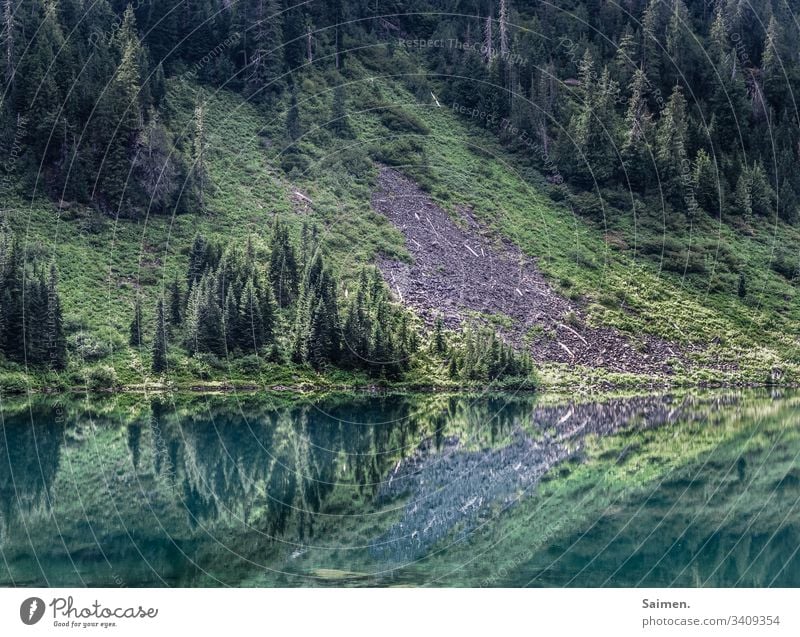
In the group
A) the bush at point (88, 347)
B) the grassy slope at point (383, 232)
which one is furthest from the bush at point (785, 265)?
the bush at point (88, 347)

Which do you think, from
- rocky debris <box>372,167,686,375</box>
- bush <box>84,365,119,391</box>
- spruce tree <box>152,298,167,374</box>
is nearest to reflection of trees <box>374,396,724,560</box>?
rocky debris <box>372,167,686,375</box>

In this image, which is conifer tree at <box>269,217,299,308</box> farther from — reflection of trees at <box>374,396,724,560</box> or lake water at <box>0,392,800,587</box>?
reflection of trees at <box>374,396,724,560</box>

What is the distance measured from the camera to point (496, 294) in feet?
290

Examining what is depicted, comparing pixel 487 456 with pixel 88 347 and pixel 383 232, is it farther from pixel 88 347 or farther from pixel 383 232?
pixel 383 232

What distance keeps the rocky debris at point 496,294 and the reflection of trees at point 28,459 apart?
32999 millimetres

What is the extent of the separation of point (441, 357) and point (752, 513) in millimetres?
40572

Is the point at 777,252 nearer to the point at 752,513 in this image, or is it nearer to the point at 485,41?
the point at 485,41

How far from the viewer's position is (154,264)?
85.0 metres

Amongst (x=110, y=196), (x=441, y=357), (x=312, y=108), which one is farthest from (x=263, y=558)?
(x=312, y=108)

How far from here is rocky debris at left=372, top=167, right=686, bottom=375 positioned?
83625mm

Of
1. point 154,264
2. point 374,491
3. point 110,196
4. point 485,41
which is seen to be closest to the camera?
point 374,491

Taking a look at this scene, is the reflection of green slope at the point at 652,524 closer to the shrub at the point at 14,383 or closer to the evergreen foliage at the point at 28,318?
the shrub at the point at 14,383

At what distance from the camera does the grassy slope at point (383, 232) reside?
273 ft

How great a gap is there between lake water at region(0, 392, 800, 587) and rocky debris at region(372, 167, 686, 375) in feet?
61.2
